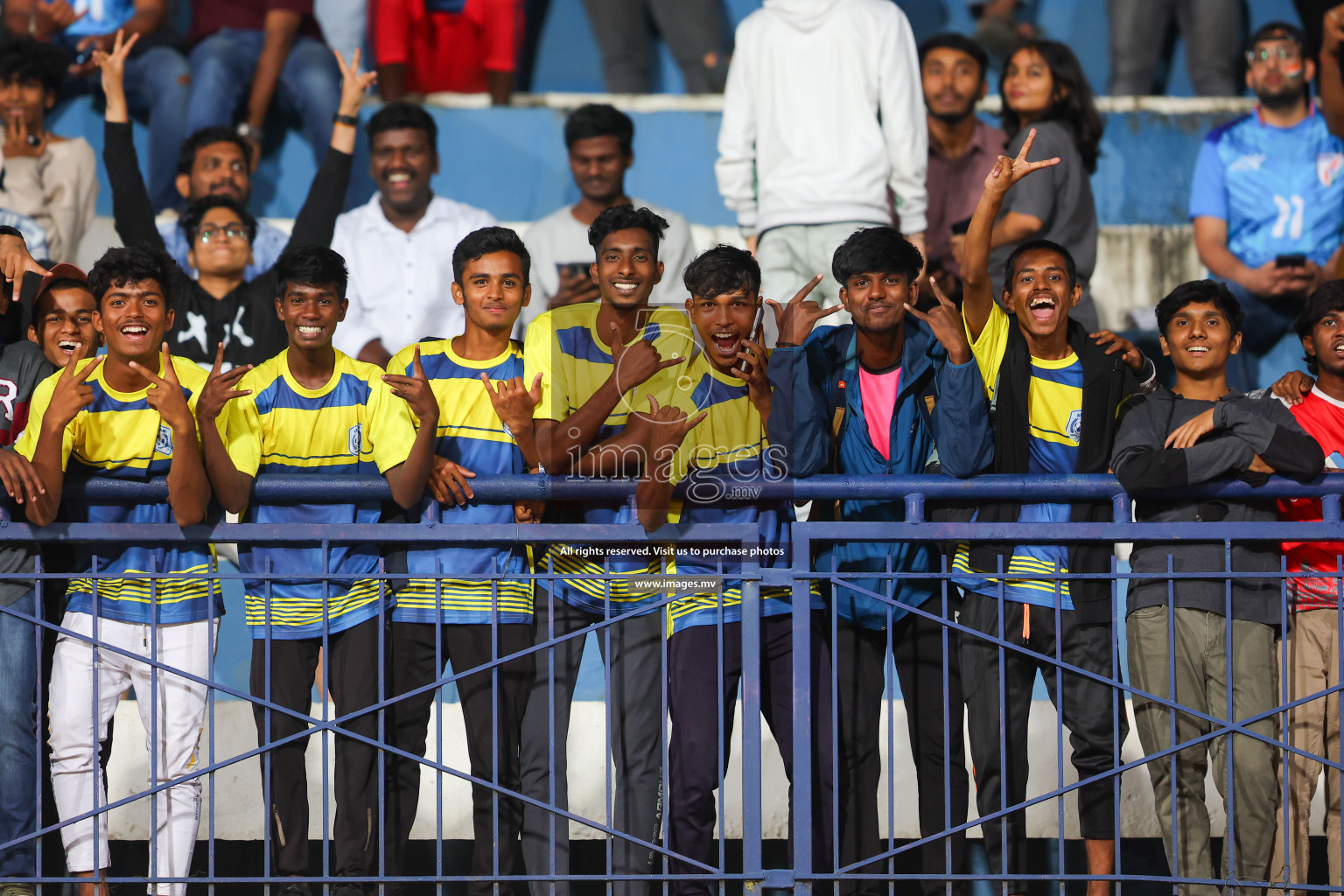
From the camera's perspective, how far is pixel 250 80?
8195 millimetres

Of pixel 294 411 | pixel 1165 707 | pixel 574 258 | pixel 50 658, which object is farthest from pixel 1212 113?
pixel 50 658

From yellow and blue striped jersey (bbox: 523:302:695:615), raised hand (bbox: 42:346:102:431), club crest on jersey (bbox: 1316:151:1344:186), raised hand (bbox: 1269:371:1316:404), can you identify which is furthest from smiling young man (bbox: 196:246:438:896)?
club crest on jersey (bbox: 1316:151:1344:186)

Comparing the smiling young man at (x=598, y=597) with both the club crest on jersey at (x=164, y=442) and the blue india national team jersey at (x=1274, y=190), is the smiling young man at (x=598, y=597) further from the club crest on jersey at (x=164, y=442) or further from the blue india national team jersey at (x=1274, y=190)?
the blue india national team jersey at (x=1274, y=190)

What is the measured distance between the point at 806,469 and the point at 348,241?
372 cm

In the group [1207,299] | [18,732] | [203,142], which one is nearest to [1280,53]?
Answer: [1207,299]

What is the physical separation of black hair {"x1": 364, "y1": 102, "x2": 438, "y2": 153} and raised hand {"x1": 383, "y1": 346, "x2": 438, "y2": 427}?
3.25 metres

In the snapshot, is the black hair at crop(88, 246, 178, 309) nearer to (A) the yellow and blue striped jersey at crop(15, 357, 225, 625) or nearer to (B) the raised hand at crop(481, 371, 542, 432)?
(A) the yellow and blue striped jersey at crop(15, 357, 225, 625)

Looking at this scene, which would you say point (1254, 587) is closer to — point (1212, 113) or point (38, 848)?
point (38, 848)

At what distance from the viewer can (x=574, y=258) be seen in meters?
7.11

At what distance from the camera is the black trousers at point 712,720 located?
419 cm

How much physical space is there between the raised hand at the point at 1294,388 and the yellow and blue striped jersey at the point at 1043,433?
0.80 meters

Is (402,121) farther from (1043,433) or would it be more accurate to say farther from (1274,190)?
(1274,190)

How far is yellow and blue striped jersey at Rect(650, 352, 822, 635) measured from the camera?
4.22 m

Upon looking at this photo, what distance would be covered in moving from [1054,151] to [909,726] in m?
3.35
